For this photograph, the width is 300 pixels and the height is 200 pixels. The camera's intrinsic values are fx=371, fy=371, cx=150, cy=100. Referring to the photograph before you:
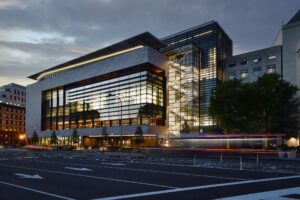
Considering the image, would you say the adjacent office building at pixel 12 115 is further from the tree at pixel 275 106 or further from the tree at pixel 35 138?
the tree at pixel 275 106

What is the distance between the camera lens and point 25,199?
35.8 ft

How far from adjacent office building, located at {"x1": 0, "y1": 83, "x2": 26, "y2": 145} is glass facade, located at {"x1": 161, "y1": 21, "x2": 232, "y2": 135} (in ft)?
282

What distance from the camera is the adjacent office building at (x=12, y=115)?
15600cm

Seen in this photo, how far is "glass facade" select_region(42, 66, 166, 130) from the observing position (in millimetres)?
88875

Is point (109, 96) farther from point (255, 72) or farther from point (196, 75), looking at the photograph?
point (255, 72)

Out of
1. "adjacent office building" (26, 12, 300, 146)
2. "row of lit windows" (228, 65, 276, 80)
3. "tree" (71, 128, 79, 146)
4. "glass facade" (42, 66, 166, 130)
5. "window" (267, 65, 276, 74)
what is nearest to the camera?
"window" (267, 65, 276, 74)

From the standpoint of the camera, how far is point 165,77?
309 ft

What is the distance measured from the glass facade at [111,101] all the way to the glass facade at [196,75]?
500 centimetres

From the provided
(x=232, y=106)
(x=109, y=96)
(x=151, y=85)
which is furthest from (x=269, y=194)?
(x=109, y=96)

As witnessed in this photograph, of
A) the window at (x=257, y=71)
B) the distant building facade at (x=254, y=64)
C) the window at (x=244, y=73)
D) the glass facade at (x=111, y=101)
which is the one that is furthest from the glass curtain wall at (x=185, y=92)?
the window at (x=257, y=71)

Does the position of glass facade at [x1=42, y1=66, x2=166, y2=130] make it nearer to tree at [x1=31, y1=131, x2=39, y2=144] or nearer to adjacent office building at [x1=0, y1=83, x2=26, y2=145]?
tree at [x1=31, y1=131, x2=39, y2=144]

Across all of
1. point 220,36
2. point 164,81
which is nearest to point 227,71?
point 220,36

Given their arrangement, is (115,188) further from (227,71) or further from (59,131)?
(59,131)

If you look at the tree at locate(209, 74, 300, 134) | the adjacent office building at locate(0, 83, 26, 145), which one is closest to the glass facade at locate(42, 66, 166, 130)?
the tree at locate(209, 74, 300, 134)
